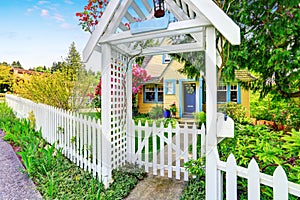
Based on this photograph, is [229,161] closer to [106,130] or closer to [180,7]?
[106,130]

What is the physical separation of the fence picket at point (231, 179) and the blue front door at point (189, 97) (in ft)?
14.1

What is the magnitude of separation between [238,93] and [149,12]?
5.83 meters

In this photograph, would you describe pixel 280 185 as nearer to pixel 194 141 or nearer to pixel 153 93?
pixel 194 141

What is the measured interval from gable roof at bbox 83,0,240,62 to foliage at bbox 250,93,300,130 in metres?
2.95

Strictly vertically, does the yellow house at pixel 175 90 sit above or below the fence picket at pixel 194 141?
above

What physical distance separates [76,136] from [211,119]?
248 cm

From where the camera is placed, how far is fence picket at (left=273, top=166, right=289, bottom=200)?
4.31ft

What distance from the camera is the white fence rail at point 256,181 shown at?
1.32m

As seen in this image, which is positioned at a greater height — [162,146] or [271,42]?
[271,42]

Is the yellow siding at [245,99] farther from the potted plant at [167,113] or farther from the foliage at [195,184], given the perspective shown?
the foliage at [195,184]

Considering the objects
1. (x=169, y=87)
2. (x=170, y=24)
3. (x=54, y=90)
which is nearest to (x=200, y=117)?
(x=169, y=87)

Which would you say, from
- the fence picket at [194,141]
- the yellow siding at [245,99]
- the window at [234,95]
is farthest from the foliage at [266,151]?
the yellow siding at [245,99]

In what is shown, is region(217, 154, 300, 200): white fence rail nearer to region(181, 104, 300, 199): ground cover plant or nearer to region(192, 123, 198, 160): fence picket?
region(181, 104, 300, 199): ground cover plant

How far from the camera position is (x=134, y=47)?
338cm
